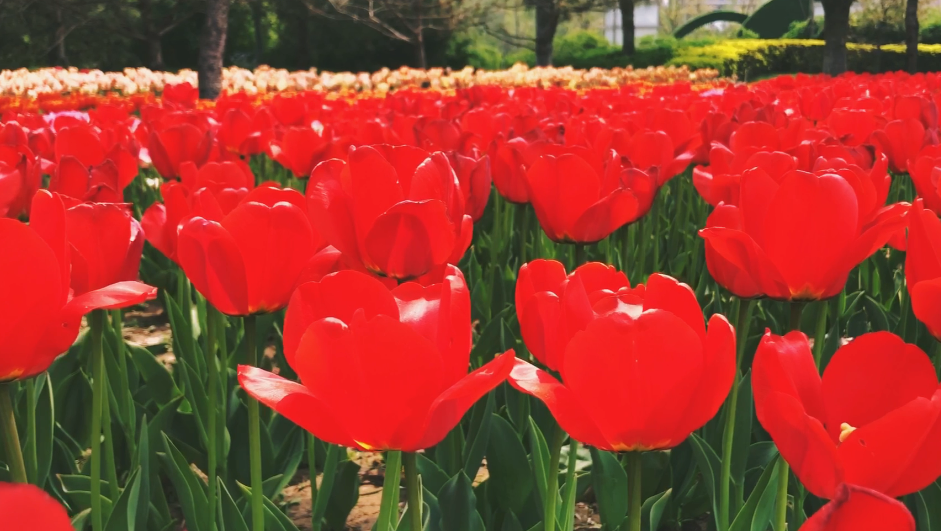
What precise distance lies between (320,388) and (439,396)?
12 cm

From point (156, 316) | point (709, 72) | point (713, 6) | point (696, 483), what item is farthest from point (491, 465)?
point (713, 6)

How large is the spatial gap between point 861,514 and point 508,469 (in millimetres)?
1273

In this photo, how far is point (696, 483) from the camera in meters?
1.97

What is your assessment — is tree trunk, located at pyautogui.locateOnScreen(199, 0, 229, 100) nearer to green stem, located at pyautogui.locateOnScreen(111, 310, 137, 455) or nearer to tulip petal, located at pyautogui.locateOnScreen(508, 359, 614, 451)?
green stem, located at pyautogui.locateOnScreen(111, 310, 137, 455)

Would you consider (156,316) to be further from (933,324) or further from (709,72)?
(709,72)

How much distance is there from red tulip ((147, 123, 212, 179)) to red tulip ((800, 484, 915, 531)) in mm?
2704

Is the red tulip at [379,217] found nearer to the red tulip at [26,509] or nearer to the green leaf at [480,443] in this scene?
the green leaf at [480,443]

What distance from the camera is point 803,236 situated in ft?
4.27

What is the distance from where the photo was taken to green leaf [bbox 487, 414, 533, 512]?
179cm

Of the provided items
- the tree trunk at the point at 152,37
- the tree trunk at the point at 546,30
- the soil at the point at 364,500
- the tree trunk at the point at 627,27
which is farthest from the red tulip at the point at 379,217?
the tree trunk at the point at 627,27

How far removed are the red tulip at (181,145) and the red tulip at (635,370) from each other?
2324 millimetres

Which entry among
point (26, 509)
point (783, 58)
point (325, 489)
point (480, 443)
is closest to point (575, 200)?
point (480, 443)

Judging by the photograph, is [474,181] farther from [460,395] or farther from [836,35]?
[836,35]

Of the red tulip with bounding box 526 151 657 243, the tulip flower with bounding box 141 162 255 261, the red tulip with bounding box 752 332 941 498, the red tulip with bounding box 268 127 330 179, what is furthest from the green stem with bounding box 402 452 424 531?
the red tulip with bounding box 268 127 330 179
